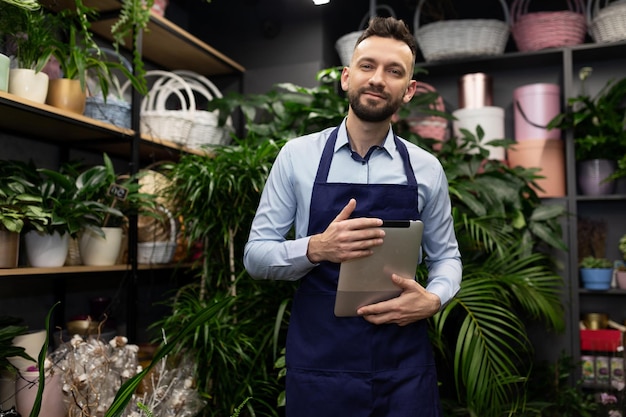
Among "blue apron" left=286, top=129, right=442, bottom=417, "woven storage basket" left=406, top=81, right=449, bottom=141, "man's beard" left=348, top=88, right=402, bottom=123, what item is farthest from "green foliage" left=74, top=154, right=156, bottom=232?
"woven storage basket" left=406, top=81, right=449, bottom=141

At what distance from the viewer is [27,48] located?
2.01 metres

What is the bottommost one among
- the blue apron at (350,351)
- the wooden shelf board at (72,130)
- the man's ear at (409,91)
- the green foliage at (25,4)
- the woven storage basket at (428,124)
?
the blue apron at (350,351)

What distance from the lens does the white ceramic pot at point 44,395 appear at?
1.85m

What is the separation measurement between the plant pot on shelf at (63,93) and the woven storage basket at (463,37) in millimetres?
1941

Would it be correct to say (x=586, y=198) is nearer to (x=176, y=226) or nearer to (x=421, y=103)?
(x=421, y=103)

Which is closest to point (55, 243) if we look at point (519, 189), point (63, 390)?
point (63, 390)

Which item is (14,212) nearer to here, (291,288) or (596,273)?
(291,288)

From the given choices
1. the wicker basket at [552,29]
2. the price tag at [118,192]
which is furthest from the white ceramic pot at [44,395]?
the wicker basket at [552,29]

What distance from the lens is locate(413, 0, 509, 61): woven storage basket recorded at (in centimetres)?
306

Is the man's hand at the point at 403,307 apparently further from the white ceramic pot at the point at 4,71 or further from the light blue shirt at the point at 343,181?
the white ceramic pot at the point at 4,71

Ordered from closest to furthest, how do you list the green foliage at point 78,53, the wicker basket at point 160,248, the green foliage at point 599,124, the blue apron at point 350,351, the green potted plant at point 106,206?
the blue apron at point 350,351 < the green foliage at point 78,53 < the green potted plant at point 106,206 < the wicker basket at point 160,248 < the green foliage at point 599,124

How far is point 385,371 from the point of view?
4.62 feet

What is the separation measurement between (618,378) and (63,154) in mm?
2756

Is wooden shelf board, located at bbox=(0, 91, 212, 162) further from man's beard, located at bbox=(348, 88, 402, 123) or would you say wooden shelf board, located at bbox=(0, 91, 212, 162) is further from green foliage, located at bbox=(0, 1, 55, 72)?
man's beard, located at bbox=(348, 88, 402, 123)
